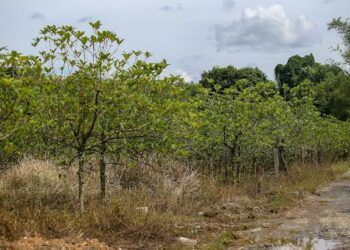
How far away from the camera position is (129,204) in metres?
8.91

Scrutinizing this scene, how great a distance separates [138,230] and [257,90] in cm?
787

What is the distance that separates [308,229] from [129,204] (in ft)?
10.8

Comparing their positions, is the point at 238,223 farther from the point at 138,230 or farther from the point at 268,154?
the point at 268,154

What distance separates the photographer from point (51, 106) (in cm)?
754

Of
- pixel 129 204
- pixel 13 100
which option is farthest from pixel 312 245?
pixel 13 100

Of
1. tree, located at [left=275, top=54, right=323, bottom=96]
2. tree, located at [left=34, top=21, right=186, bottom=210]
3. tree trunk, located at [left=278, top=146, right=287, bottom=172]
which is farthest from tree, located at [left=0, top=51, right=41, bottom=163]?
tree, located at [left=275, top=54, right=323, bottom=96]

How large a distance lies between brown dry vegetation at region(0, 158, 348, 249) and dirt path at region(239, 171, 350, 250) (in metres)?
0.57

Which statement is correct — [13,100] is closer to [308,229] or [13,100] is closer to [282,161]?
[308,229]

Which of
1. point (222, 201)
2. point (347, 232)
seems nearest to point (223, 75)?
point (222, 201)

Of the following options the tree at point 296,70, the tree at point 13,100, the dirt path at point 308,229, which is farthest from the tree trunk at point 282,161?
the tree at point 296,70

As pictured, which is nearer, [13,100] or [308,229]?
[13,100]

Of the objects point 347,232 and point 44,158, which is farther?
point 44,158

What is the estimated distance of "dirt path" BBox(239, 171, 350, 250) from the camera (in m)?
8.11

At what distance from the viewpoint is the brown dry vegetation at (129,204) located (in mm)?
7438
